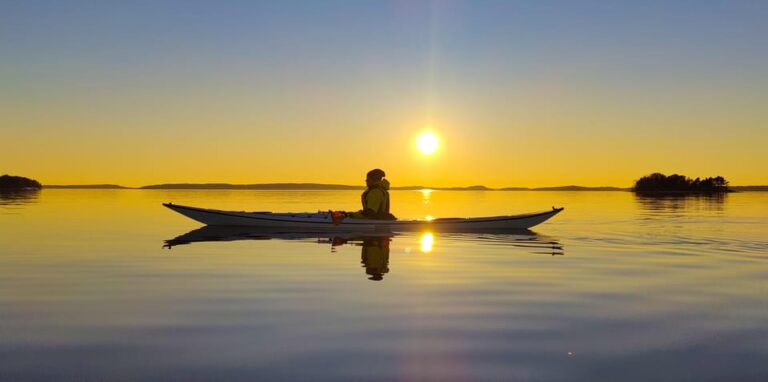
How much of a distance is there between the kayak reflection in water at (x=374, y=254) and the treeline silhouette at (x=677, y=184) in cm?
13980

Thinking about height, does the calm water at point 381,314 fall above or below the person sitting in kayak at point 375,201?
below

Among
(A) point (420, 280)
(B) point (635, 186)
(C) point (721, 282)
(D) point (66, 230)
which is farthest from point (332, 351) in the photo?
(B) point (635, 186)

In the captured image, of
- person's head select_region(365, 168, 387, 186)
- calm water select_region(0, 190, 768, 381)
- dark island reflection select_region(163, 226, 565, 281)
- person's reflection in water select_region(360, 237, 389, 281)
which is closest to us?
calm water select_region(0, 190, 768, 381)

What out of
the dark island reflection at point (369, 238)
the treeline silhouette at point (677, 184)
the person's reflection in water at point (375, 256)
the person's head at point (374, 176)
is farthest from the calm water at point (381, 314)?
the treeline silhouette at point (677, 184)

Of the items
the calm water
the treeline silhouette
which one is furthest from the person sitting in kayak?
the treeline silhouette

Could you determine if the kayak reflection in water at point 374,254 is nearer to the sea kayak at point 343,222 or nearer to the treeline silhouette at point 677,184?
the sea kayak at point 343,222

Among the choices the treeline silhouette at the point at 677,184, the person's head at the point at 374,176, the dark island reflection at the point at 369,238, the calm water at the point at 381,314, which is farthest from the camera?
the treeline silhouette at the point at 677,184

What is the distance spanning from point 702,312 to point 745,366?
3505mm

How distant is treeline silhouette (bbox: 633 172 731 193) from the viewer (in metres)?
149

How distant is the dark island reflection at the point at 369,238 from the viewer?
21031mm

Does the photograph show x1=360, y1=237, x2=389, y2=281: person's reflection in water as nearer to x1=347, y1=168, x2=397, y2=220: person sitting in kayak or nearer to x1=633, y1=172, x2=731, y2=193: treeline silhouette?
x1=347, y1=168, x2=397, y2=220: person sitting in kayak

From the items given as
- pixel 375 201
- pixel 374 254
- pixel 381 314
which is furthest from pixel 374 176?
pixel 381 314

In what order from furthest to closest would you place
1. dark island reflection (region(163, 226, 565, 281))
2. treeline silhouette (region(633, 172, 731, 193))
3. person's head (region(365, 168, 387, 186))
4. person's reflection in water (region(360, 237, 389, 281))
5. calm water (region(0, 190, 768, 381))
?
treeline silhouette (region(633, 172, 731, 193)), person's head (region(365, 168, 387, 186)), dark island reflection (region(163, 226, 565, 281)), person's reflection in water (region(360, 237, 389, 281)), calm water (region(0, 190, 768, 381))

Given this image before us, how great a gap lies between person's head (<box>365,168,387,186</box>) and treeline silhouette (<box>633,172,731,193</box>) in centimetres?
14002
